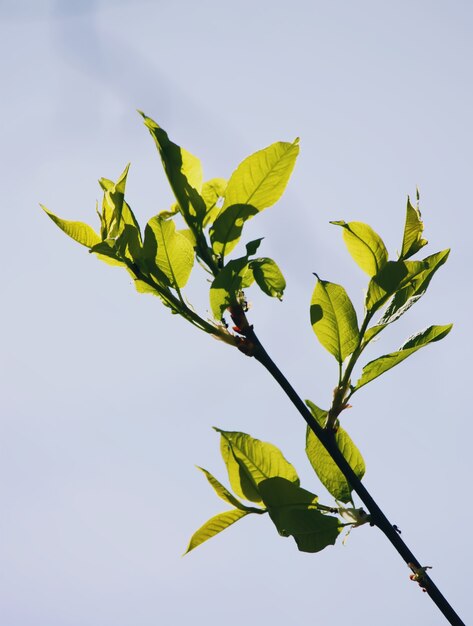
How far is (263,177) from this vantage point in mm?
1177

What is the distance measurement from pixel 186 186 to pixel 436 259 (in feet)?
1.44

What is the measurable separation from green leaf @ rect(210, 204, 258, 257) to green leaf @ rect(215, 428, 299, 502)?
0.33 metres

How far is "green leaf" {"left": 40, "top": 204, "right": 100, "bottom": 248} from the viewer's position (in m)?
1.19

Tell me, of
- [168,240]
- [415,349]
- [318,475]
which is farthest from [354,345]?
[168,240]

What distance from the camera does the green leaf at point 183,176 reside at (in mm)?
1146

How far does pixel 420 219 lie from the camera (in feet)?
3.94

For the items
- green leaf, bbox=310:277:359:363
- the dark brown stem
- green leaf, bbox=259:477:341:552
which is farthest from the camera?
green leaf, bbox=310:277:359:363

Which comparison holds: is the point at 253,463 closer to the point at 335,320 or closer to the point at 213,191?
the point at 335,320

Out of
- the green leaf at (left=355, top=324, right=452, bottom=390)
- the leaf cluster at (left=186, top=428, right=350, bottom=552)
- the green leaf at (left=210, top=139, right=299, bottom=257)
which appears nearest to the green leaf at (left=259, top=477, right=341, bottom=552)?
the leaf cluster at (left=186, top=428, right=350, bottom=552)

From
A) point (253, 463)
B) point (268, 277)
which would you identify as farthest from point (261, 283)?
point (253, 463)

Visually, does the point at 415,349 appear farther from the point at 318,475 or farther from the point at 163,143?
the point at 163,143

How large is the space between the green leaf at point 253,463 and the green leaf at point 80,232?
397mm

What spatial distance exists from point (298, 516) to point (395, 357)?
0.96 ft

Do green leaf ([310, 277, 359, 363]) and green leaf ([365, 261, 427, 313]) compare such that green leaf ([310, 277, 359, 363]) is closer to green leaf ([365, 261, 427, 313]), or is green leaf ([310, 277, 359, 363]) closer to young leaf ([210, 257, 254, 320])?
green leaf ([365, 261, 427, 313])
